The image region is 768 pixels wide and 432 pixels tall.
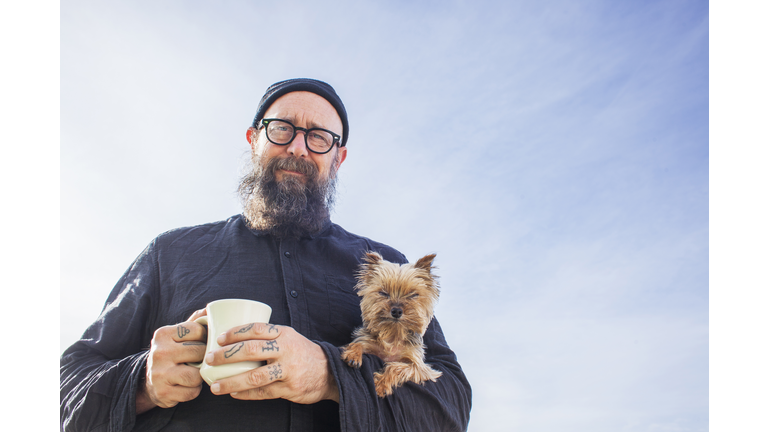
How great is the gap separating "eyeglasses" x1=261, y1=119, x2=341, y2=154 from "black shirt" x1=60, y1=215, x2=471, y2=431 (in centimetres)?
61

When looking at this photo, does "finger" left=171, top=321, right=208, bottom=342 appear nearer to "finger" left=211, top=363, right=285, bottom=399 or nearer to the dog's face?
"finger" left=211, top=363, right=285, bottom=399

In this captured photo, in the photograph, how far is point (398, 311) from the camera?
108 inches

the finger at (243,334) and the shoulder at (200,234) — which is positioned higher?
the shoulder at (200,234)

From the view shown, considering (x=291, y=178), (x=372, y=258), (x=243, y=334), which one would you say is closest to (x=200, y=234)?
(x=291, y=178)

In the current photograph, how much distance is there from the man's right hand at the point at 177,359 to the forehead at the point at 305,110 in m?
1.84

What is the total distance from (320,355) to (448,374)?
3.22 feet

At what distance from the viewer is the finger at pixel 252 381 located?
5.34 ft

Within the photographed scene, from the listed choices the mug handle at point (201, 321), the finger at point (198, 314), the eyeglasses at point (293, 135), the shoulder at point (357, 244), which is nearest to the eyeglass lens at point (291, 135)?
the eyeglasses at point (293, 135)

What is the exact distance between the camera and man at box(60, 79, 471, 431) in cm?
183

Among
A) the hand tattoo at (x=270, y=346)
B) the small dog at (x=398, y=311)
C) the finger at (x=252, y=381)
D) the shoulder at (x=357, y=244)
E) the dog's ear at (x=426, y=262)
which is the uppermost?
the shoulder at (x=357, y=244)

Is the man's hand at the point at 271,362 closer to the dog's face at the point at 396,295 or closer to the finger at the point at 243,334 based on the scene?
the finger at the point at 243,334

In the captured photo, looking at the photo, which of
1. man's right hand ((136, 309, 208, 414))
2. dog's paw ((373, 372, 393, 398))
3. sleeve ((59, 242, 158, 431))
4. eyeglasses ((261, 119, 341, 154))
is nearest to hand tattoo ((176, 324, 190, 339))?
man's right hand ((136, 309, 208, 414))

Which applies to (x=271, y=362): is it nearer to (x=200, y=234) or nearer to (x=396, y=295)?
(x=396, y=295)

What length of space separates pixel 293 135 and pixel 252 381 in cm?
198
